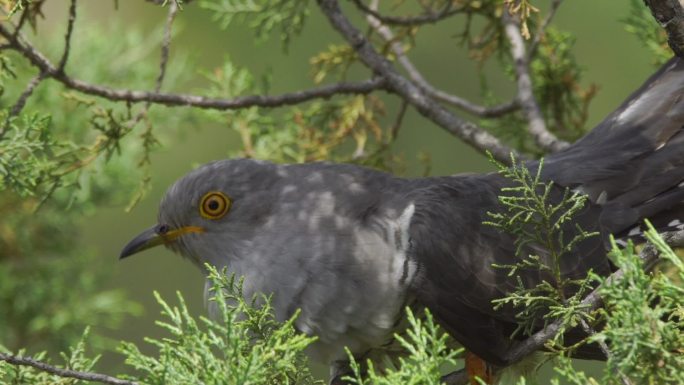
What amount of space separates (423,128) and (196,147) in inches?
79.3

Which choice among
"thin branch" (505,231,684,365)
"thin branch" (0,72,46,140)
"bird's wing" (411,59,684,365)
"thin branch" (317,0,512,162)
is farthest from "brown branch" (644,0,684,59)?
"thin branch" (0,72,46,140)

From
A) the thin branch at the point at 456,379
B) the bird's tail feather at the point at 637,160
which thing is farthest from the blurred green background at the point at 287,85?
the thin branch at the point at 456,379

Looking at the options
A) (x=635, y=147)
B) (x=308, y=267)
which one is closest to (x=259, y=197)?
(x=308, y=267)

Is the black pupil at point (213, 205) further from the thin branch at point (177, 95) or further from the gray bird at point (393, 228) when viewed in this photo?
the thin branch at point (177, 95)

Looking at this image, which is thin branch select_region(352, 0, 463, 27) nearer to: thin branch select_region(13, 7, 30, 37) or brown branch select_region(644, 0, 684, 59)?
thin branch select_region(13, 7, 30, 37)

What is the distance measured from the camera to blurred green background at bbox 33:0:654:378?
26.1 ft

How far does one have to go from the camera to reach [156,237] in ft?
11.5

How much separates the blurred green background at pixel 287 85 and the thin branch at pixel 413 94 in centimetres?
367

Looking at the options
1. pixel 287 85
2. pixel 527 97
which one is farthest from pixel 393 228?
pixel 287 85

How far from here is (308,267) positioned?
3123mm

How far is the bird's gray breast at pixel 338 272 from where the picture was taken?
3047 millimetres

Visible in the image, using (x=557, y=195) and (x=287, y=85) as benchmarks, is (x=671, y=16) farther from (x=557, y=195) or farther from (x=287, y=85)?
(x=287, y=85)

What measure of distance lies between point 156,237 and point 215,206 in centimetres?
27

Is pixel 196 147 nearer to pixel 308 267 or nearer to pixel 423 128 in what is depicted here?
pixel 423 128
